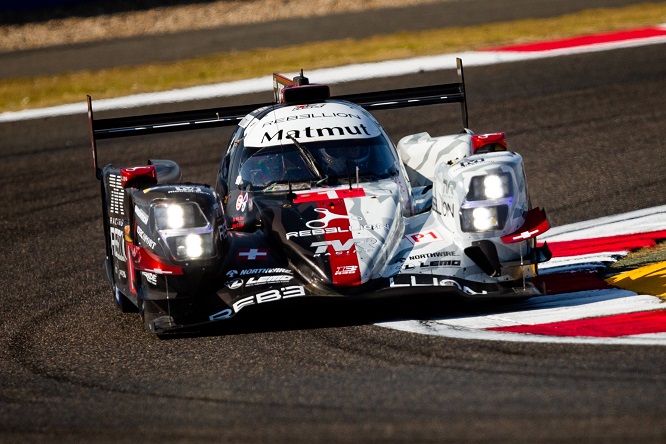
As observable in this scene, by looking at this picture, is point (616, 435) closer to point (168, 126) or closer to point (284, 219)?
point (284, 219)

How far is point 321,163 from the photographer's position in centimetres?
848

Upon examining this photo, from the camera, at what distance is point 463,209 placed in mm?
7547

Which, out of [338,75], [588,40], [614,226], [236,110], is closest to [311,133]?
[236,110]

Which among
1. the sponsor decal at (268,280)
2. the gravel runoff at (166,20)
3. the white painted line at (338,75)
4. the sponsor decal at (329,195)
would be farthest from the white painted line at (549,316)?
the gravel runoff at (166,20)

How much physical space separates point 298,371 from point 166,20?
1916cm

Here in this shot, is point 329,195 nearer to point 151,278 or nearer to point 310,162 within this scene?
point 310,162

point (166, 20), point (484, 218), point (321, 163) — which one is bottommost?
point (484, 218)

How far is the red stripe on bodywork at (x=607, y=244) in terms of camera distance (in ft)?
30.8

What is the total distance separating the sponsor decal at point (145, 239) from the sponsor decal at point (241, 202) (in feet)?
3.01

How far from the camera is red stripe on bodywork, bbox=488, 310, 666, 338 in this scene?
22.1 ft

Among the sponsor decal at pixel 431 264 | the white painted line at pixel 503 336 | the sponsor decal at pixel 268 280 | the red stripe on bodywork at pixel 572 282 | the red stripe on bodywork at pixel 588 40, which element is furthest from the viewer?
the red stripe on bodywork at pixel 588 40

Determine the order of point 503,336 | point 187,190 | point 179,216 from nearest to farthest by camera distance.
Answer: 1. point 503,336
2. point 179,216
3. point 187,190

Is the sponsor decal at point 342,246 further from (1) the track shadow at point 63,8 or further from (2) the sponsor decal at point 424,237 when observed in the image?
(1) the track shadow at point 63,8

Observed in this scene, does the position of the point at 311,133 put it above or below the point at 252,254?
above
